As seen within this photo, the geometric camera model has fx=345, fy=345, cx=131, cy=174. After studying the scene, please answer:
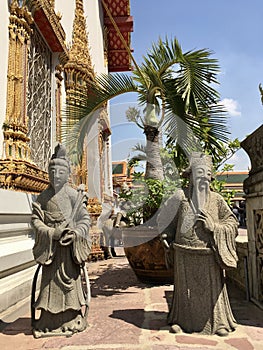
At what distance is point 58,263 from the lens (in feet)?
8.96

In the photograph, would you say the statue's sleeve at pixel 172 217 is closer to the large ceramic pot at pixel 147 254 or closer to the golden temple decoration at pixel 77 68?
the large ceramic pot at pixel 147 254

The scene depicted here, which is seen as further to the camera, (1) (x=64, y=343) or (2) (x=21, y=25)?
(2) (x=21, y=25)

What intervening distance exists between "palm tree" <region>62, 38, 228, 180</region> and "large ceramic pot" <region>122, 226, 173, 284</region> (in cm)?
86

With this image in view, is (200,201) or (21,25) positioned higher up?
(21,25)

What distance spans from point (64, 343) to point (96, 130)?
616cm

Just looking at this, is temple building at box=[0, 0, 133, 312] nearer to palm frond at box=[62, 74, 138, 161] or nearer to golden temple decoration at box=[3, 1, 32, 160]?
golden temple decoration at box=[3, 1, 32, 160]

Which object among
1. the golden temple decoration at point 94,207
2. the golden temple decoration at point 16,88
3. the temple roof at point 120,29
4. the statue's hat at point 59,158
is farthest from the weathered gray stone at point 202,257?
the temple roof at point 120,29

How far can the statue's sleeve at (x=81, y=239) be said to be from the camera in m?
2.71

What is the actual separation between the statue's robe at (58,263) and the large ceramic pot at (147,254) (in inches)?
65.0

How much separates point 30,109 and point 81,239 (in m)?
2.82

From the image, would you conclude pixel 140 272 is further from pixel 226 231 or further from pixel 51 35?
pixel 51 35

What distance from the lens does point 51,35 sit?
17.9ft

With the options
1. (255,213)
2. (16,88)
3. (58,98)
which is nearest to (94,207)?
(58,98)

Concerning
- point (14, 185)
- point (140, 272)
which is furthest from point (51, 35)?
point (140, 272)
